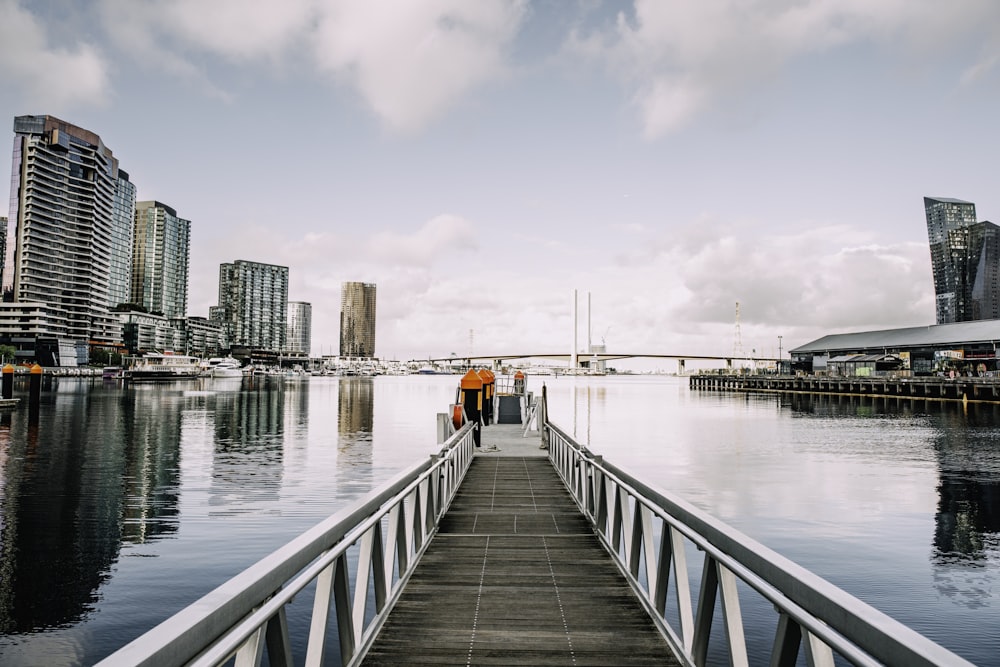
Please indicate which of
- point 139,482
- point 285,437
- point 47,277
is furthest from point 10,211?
point 139,482

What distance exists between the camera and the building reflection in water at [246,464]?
72.0 feet

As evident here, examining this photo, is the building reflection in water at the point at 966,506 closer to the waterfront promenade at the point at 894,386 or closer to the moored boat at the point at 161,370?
the waterfront promenade at the point at 894,386

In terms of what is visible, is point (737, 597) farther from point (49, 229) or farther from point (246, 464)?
point (49, 229)

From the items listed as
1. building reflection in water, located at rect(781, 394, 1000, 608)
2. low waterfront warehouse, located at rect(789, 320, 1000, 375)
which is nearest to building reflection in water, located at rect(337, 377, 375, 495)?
building reflection in water, located at rect(781, 394, 1000, 608)

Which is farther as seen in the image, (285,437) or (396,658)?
(285,437)

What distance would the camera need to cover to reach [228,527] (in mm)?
18453

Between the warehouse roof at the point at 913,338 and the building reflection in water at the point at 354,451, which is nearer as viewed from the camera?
the building reflection in water at the point at 354,451

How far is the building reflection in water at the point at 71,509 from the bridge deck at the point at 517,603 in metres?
7.71

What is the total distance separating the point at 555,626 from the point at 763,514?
16875 mm

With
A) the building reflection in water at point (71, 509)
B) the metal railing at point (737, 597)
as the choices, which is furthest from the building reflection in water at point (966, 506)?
the building reflection in water at point (71, 509)

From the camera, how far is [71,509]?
66.0 feet

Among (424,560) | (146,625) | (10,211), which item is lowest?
(146,625)

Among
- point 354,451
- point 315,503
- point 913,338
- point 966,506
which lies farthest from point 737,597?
point 913,338

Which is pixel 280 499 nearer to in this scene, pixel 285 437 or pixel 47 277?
pixel 285 437
